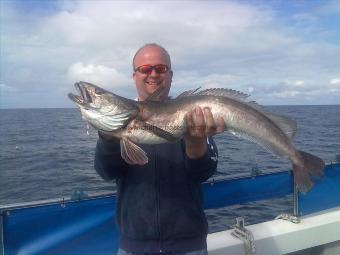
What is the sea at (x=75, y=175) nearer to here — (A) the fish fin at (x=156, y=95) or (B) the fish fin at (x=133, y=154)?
(A) the fish fin at (x=156, y=95)

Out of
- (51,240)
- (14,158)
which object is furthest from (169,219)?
(14,158)

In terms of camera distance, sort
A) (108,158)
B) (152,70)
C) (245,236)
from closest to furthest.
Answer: (108,158)
(152,70)
(245,236)

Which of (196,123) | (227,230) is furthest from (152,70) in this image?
(227,230)

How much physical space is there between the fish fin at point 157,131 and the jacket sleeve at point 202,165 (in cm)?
26

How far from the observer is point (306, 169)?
13.7 feet

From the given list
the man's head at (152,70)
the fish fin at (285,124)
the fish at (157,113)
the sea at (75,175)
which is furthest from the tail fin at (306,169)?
the sea at (75,175)

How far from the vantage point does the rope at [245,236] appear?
5594 mm

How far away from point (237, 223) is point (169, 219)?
2515 mm

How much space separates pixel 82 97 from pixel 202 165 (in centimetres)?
154

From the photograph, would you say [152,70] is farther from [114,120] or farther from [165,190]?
[165,190]

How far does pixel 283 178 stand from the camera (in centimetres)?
607

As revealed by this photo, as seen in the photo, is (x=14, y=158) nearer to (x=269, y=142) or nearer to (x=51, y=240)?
(x=51, y=240)

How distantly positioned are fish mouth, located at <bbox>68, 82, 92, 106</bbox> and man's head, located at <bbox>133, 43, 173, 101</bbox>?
637mm

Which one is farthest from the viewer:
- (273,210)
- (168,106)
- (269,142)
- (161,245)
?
(273,210)
